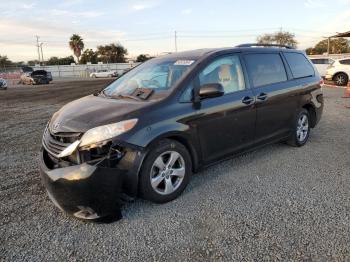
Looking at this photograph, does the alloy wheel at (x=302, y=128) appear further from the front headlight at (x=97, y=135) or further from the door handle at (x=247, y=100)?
the front headlight at (x=97, y=135)

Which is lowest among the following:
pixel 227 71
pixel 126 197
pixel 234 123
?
pixel 126 197

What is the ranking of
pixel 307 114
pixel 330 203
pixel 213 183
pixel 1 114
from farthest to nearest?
1. pixel 1 114
2. pixel 307 114
3. pixel 213 183
4. pixel 330 203

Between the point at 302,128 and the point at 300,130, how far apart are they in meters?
0.08

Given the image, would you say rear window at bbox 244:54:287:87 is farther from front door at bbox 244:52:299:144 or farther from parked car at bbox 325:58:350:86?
parked car at bbox 325:58:350:86

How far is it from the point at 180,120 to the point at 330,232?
186 centimetres

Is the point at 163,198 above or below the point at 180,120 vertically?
below

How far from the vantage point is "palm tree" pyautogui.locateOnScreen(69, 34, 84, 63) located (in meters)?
80.6

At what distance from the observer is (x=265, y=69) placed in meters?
5.19

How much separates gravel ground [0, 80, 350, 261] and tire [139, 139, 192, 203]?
0.15 m

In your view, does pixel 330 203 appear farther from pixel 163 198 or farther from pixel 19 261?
pixel 19 261

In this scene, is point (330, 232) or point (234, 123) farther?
point (234, 123)

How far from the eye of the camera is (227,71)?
4.59 metres

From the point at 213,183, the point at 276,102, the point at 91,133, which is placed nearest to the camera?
the point at 91,133

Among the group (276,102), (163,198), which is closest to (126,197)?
(163,198)
